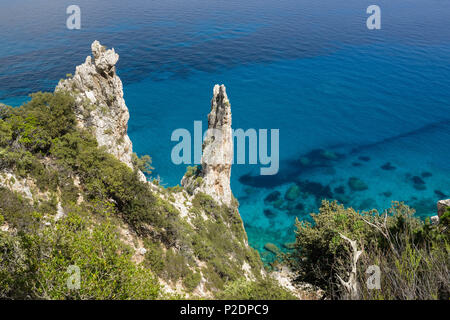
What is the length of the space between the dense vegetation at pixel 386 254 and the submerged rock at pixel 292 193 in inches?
813

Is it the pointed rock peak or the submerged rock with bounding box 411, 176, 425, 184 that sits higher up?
the pointed rock peak

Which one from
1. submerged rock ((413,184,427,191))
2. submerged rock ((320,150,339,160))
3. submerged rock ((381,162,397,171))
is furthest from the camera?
submerged rock ((320,150,339,160))

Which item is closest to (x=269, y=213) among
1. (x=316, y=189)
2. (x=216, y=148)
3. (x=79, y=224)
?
(x=316, y=189)

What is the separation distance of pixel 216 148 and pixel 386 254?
2036 cm

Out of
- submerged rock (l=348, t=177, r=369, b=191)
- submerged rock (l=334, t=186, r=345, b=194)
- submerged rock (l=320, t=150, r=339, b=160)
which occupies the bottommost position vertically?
submerged rock (l=334, t=186, r=345, b=194)

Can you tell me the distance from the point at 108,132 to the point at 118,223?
9.70 metres

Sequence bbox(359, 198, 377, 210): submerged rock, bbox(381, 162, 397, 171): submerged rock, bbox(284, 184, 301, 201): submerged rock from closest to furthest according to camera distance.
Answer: bbox(359, 198, 377, 210): submerged rock, bbox(284, 184, 301, 201): submerged rock, bbox(381, 162, 397, 171): submerged rock

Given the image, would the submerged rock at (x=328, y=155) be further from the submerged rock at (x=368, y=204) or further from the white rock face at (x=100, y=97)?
the white rock face at (x=100, y=97)

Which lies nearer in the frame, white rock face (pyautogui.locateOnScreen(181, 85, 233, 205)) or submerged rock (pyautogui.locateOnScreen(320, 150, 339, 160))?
white rock face (pyautogui.locateOnScreen(181, 85, 233, 205))

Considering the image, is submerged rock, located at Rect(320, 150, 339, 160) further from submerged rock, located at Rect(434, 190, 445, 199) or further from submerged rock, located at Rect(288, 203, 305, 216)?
submerged rock, located at Rect(434, 190, 445, 199)

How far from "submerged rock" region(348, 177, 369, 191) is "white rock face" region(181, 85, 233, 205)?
28.2 metres

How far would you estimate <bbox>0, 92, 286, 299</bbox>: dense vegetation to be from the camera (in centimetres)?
989

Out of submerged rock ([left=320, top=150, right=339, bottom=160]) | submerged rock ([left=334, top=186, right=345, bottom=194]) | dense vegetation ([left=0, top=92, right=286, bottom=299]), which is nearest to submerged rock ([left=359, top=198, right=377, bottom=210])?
submerged rock ([left=334, top=186, right=345, bottom=194])

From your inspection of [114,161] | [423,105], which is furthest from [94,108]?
[423,105]
